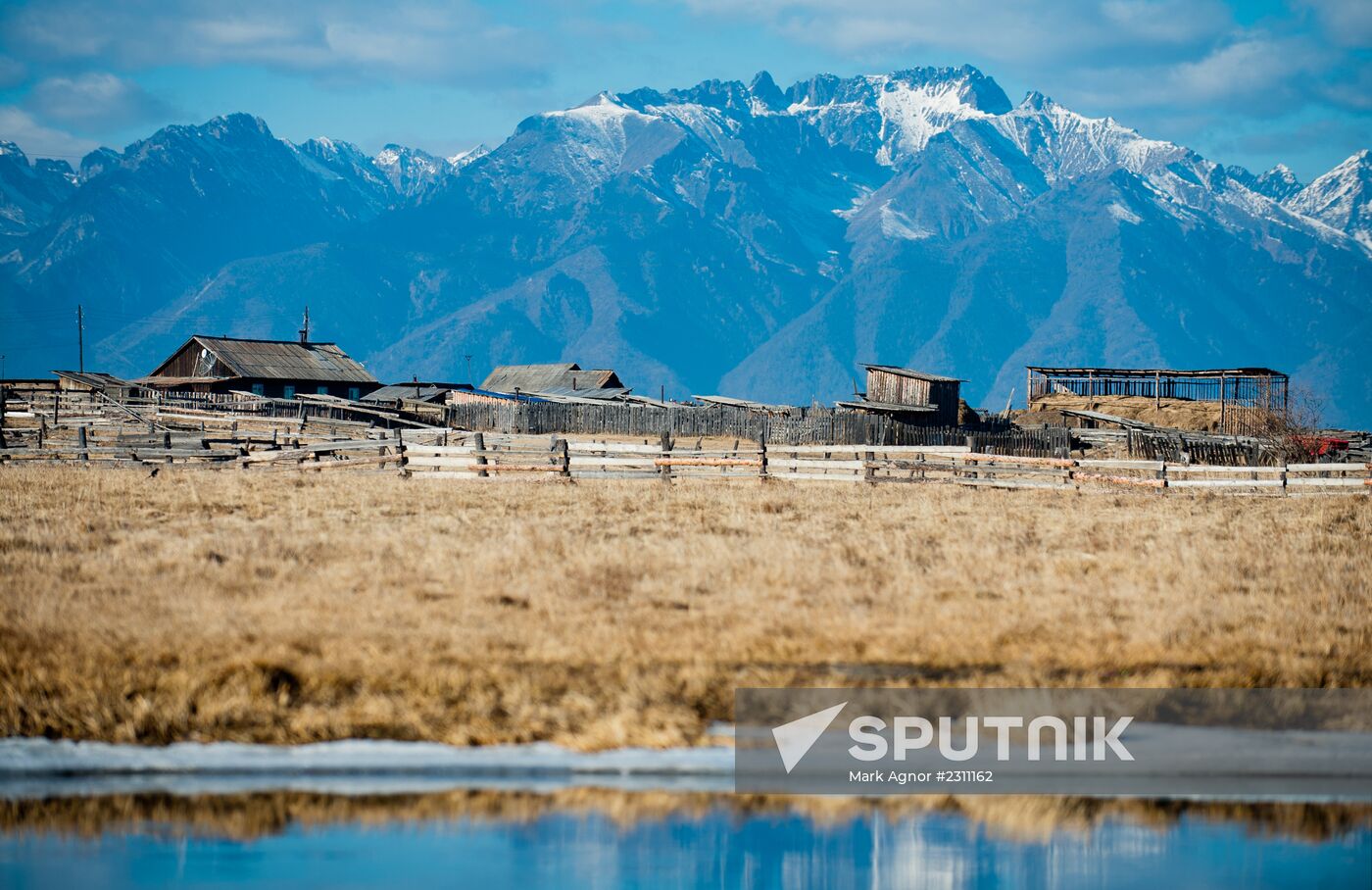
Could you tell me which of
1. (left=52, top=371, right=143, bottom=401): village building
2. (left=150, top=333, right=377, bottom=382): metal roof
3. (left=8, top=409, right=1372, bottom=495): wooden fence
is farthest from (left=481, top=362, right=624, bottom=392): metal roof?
(left=8, top=409, right=1372, bottom=495): wooden fence

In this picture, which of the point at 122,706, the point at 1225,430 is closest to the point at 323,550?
the point at 122,706

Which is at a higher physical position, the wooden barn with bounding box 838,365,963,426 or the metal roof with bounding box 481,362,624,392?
the metal roof with bounding box 481,362,624,392

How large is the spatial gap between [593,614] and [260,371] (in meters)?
84.0

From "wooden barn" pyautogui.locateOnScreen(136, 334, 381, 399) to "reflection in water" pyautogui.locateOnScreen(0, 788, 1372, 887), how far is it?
84.9 m

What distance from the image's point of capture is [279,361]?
9462 cm

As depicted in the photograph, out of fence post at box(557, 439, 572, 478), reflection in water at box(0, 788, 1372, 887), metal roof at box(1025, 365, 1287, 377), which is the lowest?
reflection in water at box(0, 788, 1372, 887)

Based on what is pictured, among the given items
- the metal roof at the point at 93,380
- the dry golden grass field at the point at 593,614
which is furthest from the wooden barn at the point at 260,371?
the dry golden grass field at the point at 593,614

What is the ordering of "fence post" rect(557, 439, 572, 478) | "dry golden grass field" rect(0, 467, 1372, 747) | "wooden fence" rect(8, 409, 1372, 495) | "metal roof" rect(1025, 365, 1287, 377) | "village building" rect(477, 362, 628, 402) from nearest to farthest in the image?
"dry golden grass field" rect(0, 467, 1372, 747) < "fence post" rect(557, 439, 572, 478) < "wooden fence" rect(8, 409, 1372, 495) < "metal roof" rect(1025, 365, 1287, 377) < "village building" rect(477, 362, 628, 402)

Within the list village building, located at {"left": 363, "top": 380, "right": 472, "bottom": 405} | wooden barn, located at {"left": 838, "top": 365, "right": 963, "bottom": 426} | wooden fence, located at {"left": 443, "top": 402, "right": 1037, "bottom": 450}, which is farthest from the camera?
village building, located at {"left": 363, "top": 380, "right": 472, "bottom": 405}

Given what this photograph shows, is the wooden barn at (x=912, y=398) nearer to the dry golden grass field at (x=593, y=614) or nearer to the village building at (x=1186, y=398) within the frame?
the village building at (x=1186, y=398)

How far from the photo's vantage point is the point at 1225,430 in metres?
66.4

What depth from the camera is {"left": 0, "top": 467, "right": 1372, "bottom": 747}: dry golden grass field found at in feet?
33.8

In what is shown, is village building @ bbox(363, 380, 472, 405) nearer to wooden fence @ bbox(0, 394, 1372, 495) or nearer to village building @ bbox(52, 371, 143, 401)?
village building @ bbox(52, 371, 143, 401)

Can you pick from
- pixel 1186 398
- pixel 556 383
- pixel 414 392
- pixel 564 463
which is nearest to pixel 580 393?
pixel 556 383
